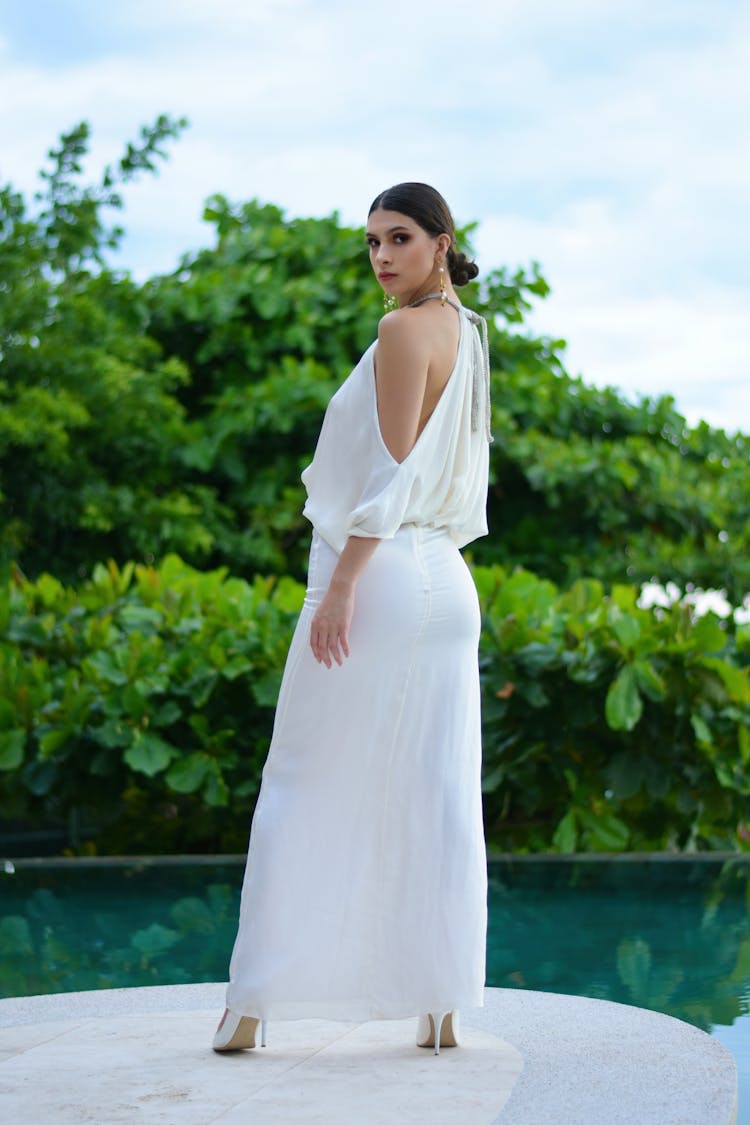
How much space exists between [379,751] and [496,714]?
2454 mm

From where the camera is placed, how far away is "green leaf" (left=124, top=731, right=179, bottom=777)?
16.7 feet

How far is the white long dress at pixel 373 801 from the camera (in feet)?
8.82

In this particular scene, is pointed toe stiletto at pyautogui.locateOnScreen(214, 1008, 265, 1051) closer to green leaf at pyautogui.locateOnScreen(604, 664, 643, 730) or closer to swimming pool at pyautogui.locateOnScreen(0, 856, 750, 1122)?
swimming pool at pyautogui.locateOnScreen(0, 856, 750, 1122)

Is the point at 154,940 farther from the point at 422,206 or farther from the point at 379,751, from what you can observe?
the point at 422,206

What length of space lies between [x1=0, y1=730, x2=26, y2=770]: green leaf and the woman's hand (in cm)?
291

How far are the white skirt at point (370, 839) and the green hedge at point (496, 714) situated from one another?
7.27ft

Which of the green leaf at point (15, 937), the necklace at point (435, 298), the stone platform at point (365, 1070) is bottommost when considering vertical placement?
the green leaf at point (15, 937)

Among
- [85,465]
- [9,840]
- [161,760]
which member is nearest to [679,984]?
[161,760]

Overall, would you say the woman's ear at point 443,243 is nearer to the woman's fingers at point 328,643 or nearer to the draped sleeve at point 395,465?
the draped sleeve at point 395,465

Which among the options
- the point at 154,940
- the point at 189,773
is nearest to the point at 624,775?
the point at 189,773

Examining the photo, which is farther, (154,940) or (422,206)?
(154,940)

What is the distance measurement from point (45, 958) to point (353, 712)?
1.75 meters

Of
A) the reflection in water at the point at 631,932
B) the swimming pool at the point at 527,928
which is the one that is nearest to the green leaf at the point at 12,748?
the swimming pool at the point at 527,928

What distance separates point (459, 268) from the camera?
2902mm
